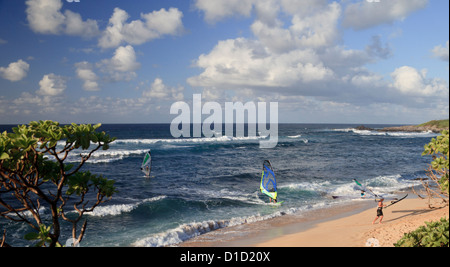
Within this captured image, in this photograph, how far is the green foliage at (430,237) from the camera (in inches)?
203

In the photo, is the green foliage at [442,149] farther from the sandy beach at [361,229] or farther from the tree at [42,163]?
the tree at [42,163]

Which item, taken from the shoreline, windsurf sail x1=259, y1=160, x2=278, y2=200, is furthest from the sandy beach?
windsurf sail x1=259, y1=160, x2=278, y2=200

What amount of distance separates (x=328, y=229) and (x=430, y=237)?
247 inches

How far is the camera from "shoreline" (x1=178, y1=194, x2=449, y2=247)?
9.66 meters

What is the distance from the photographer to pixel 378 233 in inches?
384

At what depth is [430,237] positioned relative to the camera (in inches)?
209

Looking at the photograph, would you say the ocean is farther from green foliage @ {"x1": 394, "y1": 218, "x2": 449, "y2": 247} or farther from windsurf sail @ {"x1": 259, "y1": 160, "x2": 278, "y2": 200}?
green foliage @ {"x1": 394, "y1": 218, "x2": 449, "y2": 247}

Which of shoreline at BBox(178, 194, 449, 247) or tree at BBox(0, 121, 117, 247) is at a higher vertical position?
tree at BBox(0, 121, 117, 247)

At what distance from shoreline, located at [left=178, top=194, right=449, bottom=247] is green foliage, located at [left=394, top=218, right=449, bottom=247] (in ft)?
9.27

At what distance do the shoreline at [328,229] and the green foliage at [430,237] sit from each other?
2.82 m

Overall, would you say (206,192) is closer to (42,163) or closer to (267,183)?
(267,183)

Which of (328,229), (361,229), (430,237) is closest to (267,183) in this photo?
(328,229)
